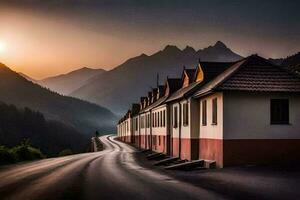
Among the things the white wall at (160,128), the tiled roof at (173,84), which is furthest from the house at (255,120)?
the tiled roof at (173,84)

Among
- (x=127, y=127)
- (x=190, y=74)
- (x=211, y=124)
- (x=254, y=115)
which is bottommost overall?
(x=127, y=127)

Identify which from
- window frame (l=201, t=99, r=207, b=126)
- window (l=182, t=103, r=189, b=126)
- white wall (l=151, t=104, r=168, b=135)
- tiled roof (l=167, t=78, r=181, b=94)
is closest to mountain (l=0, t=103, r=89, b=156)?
white wall (l=151, t=104, r=168, b=135)

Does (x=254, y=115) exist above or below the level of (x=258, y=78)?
below

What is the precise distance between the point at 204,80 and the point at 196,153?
4.74 meters

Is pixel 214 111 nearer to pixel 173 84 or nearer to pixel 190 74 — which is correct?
pixel 190 74

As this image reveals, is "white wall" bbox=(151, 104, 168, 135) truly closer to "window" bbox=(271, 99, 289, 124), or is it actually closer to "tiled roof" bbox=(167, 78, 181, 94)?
"tiled roof" bbox=(167, 78, 181, 94)

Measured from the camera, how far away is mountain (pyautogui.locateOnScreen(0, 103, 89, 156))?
132750 mm

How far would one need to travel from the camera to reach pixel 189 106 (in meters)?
30.5

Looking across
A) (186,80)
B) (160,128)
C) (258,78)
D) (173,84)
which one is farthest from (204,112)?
(160,128)

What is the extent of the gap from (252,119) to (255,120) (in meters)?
0.16

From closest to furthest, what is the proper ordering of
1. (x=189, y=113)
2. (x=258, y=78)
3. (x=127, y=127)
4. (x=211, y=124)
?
(x=258, y=78) < (x=211, y=124) < (x=189, y=113) < (x=127, y=127)

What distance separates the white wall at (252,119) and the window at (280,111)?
218 millimetres

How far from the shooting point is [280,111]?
2505 cm

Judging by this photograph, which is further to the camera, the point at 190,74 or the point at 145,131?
the point at 145,131
